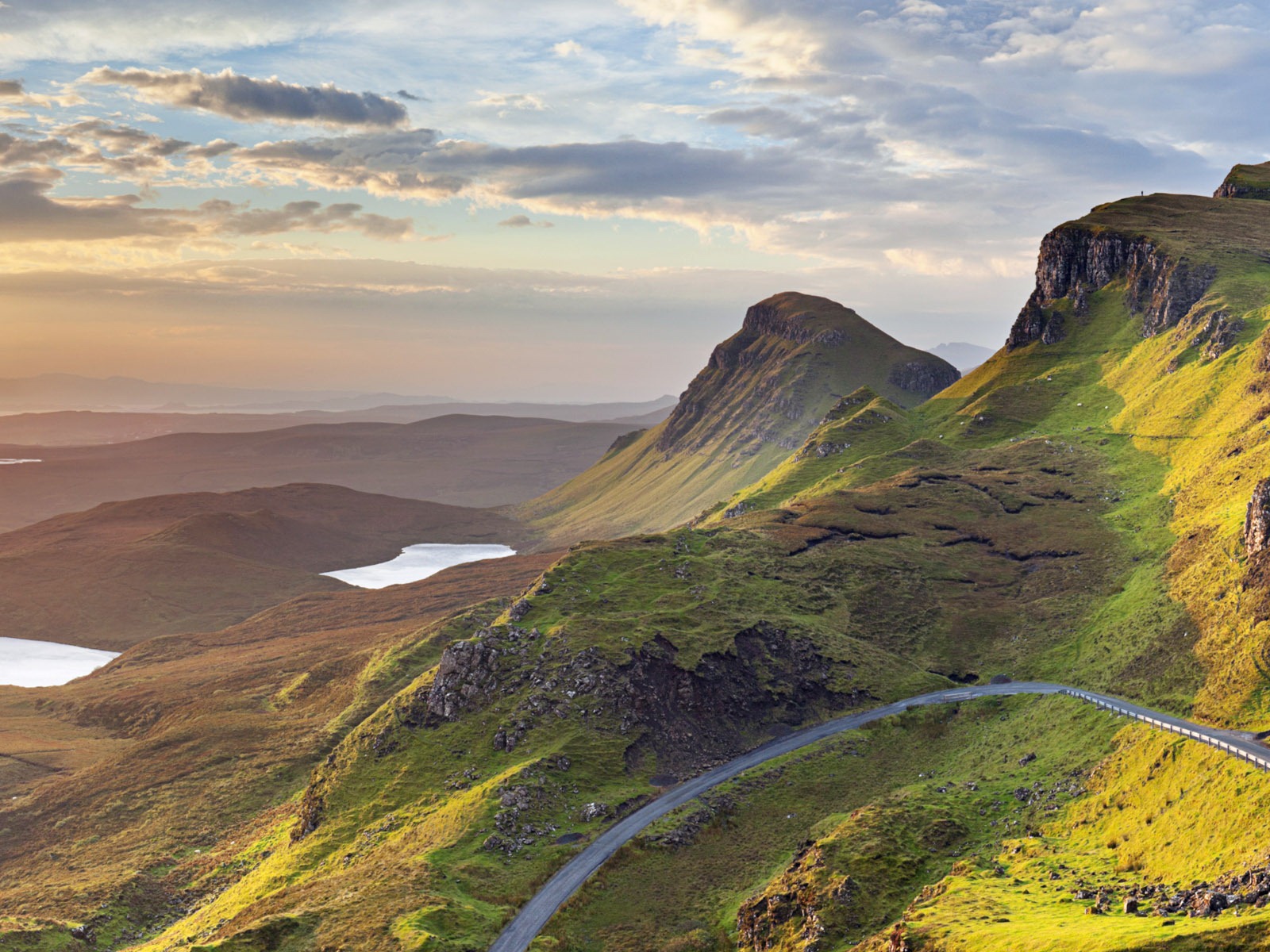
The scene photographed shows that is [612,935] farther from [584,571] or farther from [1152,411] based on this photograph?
[1152,411]

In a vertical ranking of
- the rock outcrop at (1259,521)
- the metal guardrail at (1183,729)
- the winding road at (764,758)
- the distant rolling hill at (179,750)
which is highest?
the rock outcrop at (1259,521)

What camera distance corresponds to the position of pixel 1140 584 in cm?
12381

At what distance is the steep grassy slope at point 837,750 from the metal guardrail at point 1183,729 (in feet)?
4.72

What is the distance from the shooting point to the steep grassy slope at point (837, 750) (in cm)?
6819

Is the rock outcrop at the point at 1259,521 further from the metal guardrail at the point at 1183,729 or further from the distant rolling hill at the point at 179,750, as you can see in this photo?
the distant rolling hill at the point at 179,750

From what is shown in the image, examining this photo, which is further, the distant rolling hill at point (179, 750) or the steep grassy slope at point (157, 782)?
the distant rolling hill at point (179, 750)

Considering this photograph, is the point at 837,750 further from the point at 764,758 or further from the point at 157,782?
the point at 157,782

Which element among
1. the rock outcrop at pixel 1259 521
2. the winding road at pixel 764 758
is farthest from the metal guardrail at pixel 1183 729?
the rock outcrop at pixel 1259 521

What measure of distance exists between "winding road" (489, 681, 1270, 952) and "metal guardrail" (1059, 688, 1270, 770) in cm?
6

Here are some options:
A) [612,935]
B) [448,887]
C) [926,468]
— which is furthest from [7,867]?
[926,468]

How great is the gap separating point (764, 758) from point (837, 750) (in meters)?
8.14

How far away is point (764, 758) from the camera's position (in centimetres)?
10375

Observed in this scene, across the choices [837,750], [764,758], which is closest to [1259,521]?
[837,750]

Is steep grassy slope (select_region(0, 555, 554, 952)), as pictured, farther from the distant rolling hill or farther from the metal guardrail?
the metal guardrail
